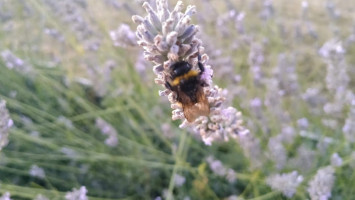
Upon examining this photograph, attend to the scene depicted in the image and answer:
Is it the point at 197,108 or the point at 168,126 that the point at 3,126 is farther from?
the point at 168,126

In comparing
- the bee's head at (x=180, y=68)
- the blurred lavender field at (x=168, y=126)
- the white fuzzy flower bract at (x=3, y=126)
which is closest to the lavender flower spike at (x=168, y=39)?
the bee's head at (x=180, y=68)

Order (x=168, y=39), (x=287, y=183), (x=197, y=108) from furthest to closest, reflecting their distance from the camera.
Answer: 1. (x=287, y=183)
2. (x=197, y=108)
3. (x=168, y=39)

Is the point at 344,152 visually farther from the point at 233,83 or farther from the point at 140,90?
A: the point at 140,90

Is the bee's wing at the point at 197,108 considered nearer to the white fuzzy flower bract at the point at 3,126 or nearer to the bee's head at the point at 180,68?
the bee's head at the point at 180,68

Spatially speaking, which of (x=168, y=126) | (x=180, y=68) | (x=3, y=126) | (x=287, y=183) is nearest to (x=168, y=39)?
(x=180, y=68)

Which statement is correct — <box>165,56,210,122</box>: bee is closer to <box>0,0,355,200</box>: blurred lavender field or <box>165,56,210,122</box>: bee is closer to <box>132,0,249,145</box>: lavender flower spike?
<box>132,0,249,145</box>: lavender flower spike

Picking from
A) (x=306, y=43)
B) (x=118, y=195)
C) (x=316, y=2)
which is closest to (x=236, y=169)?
(x=118, y=195)

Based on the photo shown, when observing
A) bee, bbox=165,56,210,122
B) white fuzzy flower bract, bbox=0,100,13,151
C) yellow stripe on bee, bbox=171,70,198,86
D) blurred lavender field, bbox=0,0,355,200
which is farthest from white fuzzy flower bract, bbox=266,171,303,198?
white fuzzy flower bract, bbox=0,100,13,151
